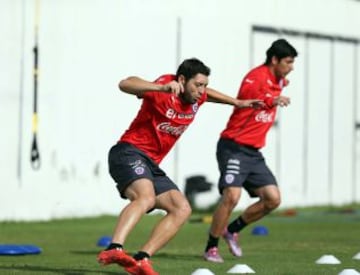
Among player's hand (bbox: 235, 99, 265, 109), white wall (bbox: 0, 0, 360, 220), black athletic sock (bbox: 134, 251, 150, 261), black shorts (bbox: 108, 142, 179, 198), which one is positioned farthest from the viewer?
white wall (bbox: 0, 0, 360, 220)

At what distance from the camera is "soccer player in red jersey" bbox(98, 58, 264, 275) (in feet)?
36.1

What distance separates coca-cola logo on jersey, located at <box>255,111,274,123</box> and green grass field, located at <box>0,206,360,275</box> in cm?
146

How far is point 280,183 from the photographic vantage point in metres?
24.6

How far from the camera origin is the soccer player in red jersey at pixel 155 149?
11000 millimetres

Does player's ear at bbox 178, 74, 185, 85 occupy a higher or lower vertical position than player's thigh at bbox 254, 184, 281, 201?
higher

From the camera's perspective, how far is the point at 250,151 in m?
14.2

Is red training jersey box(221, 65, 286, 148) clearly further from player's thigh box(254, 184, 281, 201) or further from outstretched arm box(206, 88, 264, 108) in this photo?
outstretched arm box(206, 88, 264, 108)

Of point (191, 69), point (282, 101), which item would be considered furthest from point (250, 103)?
point (191, 69)

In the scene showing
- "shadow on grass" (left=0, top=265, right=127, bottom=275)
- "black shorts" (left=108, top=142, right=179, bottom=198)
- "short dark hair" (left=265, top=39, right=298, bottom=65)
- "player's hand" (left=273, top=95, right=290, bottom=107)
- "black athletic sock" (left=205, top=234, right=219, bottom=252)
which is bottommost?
"shadow on grass" (left=0, top=265, right=127, bottom=275)

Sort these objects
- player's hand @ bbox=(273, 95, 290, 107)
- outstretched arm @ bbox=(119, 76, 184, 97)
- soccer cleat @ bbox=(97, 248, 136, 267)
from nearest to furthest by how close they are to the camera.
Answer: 1. soccer cleat @ bbox=(97, 248, 136, 267)
2. outstretched arm @ bbox=(119, 76, 184, 97)
3. player's hand @ bbox=(273, 95, 290, 107)

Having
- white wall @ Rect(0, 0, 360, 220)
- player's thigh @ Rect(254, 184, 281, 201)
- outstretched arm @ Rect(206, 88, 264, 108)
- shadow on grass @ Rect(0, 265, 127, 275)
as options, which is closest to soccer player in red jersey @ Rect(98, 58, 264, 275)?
outstretched arm @ Rect(206, 88, 264, 108)

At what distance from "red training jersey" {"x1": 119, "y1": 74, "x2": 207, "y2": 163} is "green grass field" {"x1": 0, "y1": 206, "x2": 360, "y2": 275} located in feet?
3.91

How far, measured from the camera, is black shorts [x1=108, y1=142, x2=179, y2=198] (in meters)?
11.2

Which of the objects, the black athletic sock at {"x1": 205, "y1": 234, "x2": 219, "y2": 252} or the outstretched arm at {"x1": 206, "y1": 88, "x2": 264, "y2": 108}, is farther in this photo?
the black athletic sock at {"x1": 205, "y1": 234, "x2": 219, "y2": 252}
